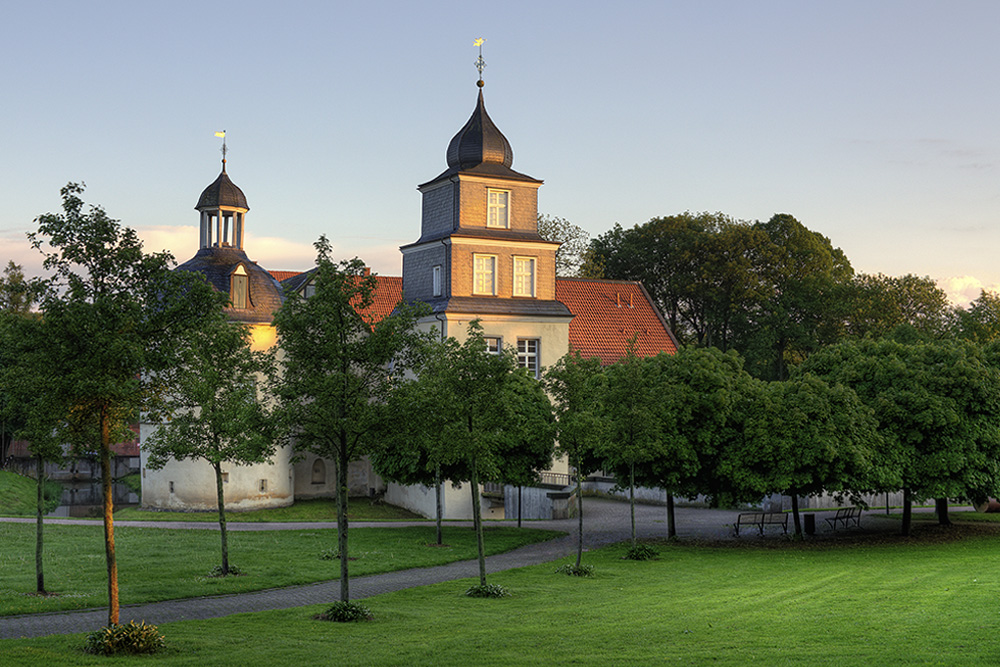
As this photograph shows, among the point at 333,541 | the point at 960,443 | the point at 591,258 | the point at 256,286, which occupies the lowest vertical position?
the point at 333,541

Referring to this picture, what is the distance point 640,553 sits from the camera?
2933 cm

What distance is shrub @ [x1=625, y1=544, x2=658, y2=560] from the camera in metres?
29.2

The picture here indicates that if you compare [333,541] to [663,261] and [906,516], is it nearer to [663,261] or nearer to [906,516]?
[906,516]

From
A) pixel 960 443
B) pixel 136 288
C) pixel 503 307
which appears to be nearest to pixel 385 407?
pixel 136 288

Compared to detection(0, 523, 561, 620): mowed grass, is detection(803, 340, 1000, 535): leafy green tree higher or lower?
higher

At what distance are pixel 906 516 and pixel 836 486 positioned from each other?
5.63 metres

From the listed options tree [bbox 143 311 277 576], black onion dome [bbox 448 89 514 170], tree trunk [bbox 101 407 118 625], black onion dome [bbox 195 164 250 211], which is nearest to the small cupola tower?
black onion dome [bbox 195 164 250 211]

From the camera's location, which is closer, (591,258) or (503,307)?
(503,307)

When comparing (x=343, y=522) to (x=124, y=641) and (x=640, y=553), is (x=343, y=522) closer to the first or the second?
(x=124, y=641)

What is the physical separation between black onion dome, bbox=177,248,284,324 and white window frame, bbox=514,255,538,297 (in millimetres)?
11497

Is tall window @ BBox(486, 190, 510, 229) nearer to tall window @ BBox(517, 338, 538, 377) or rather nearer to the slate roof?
the slate roof

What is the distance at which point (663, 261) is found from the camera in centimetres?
7500

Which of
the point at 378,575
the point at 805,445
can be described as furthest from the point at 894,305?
the point at 378,575

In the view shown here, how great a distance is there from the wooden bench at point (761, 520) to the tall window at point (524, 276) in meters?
15.5
